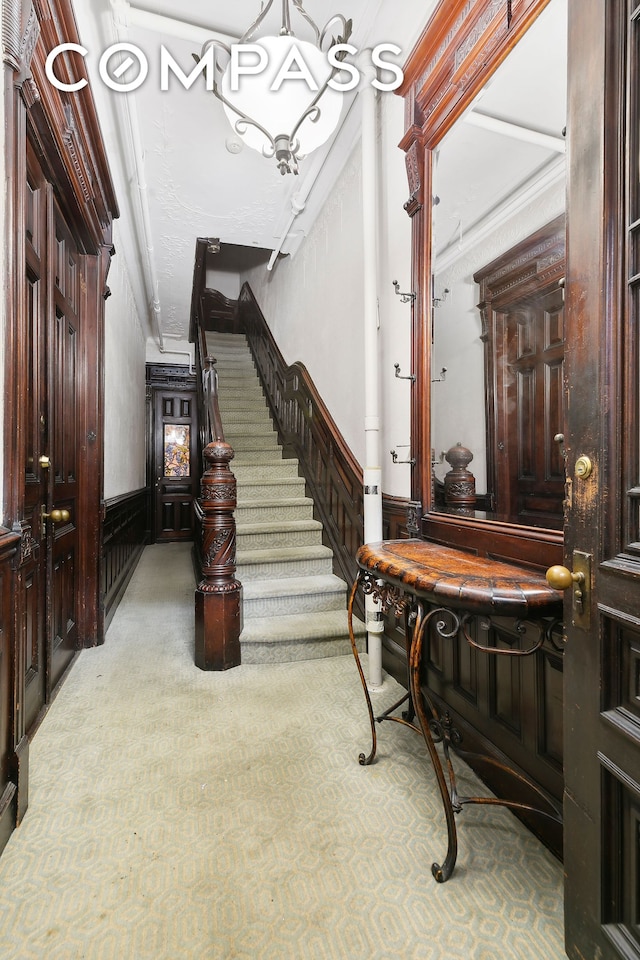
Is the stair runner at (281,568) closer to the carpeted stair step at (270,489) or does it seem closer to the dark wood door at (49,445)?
the carpeted stair step at (270,489)

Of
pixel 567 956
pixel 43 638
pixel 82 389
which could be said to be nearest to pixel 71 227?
pixel 82 389

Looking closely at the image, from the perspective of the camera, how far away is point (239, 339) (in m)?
6.96

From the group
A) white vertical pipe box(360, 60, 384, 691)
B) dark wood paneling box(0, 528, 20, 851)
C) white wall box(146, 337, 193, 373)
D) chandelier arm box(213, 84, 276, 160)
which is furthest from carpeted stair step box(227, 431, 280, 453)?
white wall box(146, 337, 193, 373)

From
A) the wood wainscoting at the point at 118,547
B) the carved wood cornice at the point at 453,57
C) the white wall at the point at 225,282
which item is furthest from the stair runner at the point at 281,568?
the white wall at the point at 225,282

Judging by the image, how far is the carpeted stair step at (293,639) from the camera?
2.48 meters

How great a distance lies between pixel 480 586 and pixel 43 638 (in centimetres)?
199

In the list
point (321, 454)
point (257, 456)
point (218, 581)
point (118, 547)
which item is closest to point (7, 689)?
point (218, 581)

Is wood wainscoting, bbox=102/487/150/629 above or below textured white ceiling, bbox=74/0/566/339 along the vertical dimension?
below

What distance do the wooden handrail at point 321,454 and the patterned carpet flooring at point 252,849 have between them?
1.08 m

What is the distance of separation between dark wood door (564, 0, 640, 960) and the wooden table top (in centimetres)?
10

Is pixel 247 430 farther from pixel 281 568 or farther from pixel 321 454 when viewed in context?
pixel 281 568

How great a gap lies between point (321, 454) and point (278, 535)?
0.71m

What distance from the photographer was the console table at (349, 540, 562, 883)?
3.35 ft

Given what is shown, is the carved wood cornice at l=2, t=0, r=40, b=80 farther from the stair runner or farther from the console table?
the stair runner
